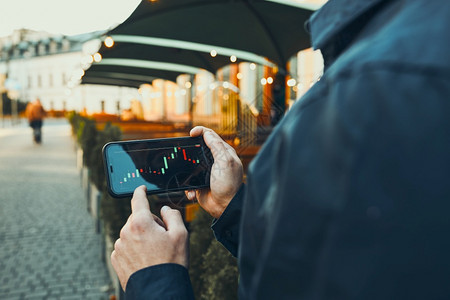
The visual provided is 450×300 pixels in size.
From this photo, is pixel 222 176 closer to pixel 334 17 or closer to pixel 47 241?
pixel 334 17

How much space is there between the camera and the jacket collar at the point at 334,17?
521 millimetres

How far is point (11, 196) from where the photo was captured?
25.1ft

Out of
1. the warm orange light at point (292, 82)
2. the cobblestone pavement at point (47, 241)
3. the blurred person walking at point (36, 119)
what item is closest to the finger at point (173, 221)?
the cobblestone pavement at point (47, 241)

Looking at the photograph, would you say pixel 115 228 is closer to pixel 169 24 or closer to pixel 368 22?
pixel 368 22

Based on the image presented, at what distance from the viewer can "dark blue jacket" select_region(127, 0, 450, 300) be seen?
0.43m

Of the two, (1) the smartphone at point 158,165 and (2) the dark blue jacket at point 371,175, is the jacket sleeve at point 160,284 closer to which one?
(2) the dark blue jacket at point 371,175

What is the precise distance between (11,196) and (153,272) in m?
7.90

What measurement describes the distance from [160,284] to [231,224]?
32 centimetres

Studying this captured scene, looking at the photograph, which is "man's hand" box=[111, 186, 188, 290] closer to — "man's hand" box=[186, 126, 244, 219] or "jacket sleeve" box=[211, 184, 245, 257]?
"jacket sleeve" box=[211, 184, 245, 257]

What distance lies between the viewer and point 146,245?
0.80 metres

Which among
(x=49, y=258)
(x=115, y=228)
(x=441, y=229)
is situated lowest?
(x=49, y=258)

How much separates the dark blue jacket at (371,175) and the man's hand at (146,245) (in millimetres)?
336

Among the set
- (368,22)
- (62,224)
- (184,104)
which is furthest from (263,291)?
(184,104)

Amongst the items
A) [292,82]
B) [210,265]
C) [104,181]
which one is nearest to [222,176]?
[210,265]
